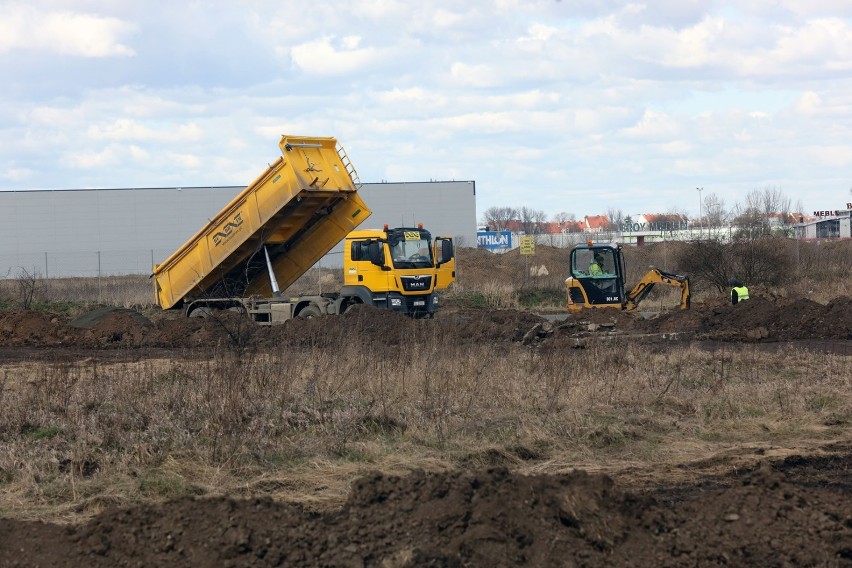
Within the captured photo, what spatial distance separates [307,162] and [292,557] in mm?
17635

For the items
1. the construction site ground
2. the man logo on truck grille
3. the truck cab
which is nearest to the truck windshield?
the truck cab

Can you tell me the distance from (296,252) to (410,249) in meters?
3.09

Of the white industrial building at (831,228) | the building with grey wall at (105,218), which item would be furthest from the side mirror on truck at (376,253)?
the white industrial building at (831,228)

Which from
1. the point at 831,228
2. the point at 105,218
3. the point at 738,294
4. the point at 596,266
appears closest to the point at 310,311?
the point at 596,266

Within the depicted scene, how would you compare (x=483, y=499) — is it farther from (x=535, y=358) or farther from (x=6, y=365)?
(x=6, y=365)

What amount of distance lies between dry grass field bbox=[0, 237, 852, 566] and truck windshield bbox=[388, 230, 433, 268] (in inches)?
185

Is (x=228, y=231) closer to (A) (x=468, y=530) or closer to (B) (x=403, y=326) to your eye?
(B) (x=403, y=326)

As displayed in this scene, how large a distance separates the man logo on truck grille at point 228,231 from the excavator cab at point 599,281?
960cm

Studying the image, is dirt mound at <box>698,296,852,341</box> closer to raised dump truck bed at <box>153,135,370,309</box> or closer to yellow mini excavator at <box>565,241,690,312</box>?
yellow mini excavator at <box>565,241,690,312</box>

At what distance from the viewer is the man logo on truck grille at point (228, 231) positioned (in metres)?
23.3

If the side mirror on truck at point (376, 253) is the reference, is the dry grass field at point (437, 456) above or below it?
below

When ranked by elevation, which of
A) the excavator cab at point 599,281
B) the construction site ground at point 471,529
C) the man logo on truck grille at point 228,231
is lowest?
the construction site ground at point 471,529

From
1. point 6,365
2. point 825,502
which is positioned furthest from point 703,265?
point 825,502

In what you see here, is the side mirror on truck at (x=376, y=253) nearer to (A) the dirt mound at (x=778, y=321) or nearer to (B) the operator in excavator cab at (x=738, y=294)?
(A) the dirt mound at (x=778, y=321)
